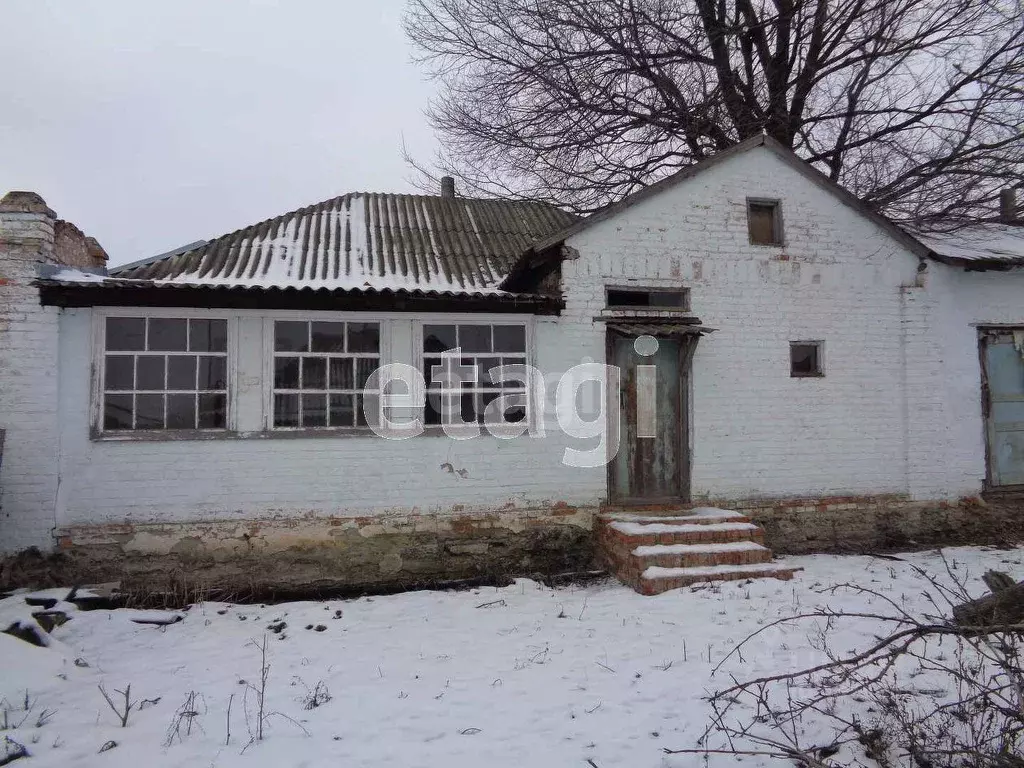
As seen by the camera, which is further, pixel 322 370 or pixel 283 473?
pixel 322 370

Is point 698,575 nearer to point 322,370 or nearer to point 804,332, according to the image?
point 804,332

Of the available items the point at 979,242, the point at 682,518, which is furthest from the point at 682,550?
the point at 979,242

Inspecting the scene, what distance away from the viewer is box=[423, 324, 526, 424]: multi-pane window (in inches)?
312

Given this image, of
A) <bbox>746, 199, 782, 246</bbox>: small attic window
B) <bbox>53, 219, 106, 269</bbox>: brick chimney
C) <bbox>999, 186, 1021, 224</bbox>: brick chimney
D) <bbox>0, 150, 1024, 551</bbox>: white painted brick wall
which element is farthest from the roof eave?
<bbox>999, 186, 1021, 224</bbox>: brick chimney

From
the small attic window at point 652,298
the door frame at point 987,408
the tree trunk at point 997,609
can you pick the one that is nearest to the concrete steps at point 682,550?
the small attic window at point 652,298

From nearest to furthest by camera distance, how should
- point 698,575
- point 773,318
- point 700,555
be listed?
1. point 698,575
2. point 700,555
3. point 773,318

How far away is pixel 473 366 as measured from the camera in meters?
8.01

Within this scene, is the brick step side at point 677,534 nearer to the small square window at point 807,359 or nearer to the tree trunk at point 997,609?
the small square window at point 807,359

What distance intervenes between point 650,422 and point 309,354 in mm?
4339

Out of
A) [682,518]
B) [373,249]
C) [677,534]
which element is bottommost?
[677,534]

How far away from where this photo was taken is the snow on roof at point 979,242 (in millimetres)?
8977

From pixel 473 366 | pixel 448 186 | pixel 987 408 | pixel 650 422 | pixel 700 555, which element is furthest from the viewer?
pixel 448 186

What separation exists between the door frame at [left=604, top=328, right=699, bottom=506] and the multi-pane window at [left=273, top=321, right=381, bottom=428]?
9.63ft

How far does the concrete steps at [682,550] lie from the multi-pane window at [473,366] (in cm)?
193
